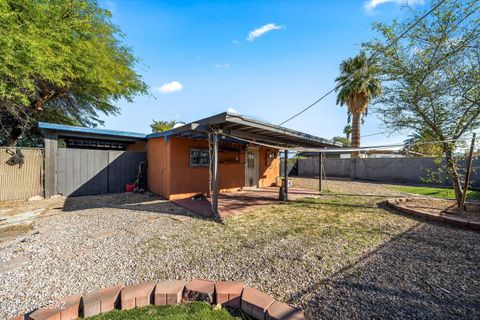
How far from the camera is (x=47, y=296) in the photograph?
2.12m

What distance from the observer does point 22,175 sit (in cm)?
713

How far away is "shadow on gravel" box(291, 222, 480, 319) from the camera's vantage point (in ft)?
6.43

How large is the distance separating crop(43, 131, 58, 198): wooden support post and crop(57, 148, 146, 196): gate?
0.13 meters

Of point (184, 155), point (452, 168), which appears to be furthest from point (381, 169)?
point (184, 155)

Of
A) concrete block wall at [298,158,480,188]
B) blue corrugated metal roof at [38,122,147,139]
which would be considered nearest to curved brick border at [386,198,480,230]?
concrete block wall at [298,158,480,188]

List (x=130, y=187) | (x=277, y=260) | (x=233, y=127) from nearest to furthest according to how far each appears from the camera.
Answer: (x=277, y=260), (x=233, y=127), (x=130, y=187)

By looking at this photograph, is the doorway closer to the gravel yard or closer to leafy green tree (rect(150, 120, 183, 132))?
the gravel yard

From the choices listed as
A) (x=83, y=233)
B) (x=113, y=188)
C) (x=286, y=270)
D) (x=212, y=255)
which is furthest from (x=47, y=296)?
(x=113, y=188)

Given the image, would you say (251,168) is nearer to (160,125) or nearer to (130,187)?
(130,187)

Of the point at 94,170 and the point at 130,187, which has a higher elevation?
the point at 94,170

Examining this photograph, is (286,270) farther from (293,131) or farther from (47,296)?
(293,131)

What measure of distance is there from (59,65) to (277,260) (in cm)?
946

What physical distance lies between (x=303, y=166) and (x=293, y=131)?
1312 cm

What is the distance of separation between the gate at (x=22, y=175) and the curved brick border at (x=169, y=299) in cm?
762
